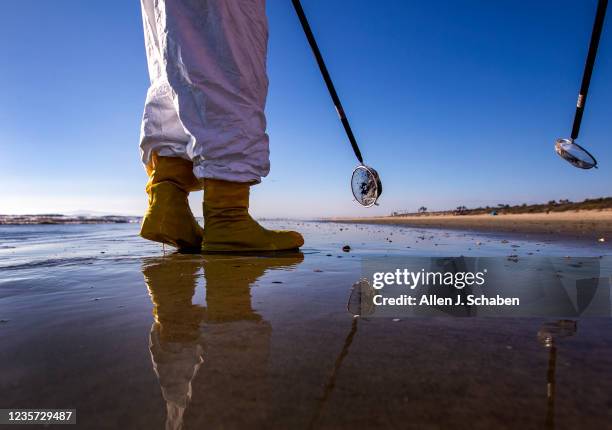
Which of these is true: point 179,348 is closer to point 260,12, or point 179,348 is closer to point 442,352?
point 442,352

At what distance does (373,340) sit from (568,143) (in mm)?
4163

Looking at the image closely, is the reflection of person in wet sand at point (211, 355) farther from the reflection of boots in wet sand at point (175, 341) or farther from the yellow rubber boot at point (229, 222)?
the yellow rubber boot at point (229, 222)

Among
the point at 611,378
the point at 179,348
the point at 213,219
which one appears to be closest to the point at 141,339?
the point at 179,348

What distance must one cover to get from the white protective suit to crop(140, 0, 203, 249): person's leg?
121mm

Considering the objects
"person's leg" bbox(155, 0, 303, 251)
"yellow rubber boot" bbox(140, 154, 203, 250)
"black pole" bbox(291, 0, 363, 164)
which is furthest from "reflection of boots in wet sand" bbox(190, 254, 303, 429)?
"black pole" bbox(291, 0, 363, 164)

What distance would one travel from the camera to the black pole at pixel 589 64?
302 cm

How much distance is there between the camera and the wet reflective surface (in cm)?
57

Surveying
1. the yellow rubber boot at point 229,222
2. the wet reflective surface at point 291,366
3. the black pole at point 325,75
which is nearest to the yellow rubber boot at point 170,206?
the yellow rubber boot at point 229,222

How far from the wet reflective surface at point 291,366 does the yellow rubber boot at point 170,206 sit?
5.67 feet

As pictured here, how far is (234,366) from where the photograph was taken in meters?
0.75

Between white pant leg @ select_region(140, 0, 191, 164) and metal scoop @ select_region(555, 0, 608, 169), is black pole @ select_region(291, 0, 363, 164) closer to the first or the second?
white pant leg @ select_region(140, 0, 191, 164)

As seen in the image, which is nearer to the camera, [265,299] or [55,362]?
[55,362]

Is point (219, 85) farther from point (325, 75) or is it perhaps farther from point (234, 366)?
point (234, 366)

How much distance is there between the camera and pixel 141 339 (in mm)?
916
